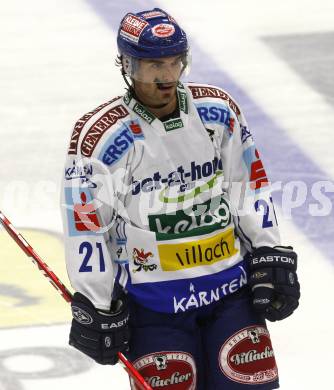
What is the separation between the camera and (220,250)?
5348 mm

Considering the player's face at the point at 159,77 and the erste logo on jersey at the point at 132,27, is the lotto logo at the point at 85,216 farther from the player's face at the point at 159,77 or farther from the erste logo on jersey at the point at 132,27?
the erste logo on jersey at the point at 132,27

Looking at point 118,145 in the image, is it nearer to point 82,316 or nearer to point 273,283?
point 82,316

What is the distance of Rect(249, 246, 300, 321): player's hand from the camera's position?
537cm

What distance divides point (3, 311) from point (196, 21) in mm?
3771

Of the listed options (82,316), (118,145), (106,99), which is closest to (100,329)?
(82,316)

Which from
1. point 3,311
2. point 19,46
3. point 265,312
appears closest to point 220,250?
point 265,312

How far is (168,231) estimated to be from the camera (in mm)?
5293

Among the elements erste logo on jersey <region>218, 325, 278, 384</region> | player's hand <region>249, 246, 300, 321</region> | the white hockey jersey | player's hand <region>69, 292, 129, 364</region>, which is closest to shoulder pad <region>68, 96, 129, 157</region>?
the white hockey jersey

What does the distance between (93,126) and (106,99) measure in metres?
3.76

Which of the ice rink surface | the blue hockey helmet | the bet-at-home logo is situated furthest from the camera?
the ice rink surface

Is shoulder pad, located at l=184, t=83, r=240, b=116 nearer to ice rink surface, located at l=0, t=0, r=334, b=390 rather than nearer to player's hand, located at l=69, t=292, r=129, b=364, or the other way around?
player's hand, located at l=69, t=292, r=129, b=364

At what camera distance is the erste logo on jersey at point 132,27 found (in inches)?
204

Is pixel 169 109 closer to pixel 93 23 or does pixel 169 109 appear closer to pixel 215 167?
pixel 215 167

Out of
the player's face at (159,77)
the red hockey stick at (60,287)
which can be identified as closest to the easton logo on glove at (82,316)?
the red hockey stick at (60,287)
